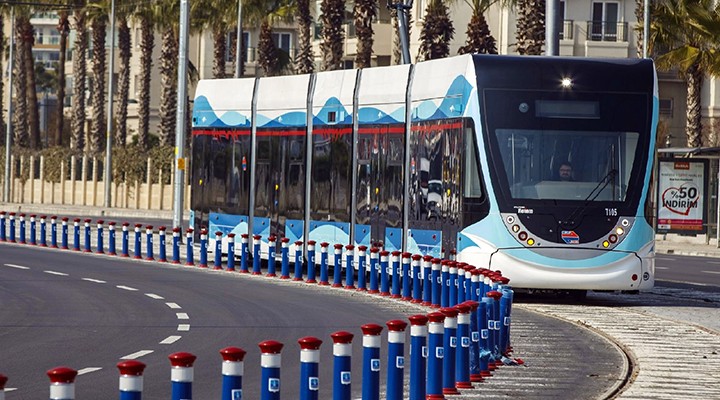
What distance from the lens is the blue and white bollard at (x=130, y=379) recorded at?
848cm

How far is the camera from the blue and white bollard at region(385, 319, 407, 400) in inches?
455

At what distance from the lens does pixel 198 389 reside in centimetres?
1309

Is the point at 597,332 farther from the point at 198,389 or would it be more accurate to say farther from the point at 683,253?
the point at 683,253

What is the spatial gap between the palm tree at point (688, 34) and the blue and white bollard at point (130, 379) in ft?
147

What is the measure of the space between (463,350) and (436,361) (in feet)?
3.62

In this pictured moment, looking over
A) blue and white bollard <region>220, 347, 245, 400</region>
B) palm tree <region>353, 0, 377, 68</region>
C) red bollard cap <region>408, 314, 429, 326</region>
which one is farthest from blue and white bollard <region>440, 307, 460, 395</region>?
palm tree <region>353, 0, 377, 68</region>

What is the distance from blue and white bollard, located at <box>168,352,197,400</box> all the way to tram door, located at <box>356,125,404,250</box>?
56.7ft

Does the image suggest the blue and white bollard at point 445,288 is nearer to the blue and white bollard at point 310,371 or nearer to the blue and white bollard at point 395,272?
the blue and white bollard at point 395,272

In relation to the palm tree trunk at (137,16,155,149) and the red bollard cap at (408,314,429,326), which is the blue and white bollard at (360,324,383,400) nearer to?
the red bollard cap at (408,314,429,326)

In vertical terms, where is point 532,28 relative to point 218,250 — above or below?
above

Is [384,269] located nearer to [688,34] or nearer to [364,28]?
[688,34]

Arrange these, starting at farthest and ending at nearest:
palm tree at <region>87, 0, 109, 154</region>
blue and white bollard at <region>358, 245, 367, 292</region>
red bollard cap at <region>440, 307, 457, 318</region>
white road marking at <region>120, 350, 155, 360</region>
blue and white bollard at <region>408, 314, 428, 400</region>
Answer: palm tree at <region>87, 0, 109, 154</region> → blue and white bollard at <region>358, 245, 367, 292</region> → white road marking at <region>120, 350, 155, 360</region> → red bollard cap at <region>440, 307, 457, 318</region> → blue and white bollard at <region>408, 314, 428, 400</region>

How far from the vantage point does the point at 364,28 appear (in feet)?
198

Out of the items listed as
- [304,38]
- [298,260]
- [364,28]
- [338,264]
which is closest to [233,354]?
[338,264]
